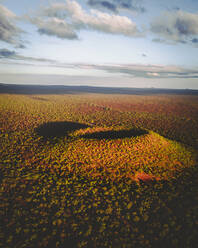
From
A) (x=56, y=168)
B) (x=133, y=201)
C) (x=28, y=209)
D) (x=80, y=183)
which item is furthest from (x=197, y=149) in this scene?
(x=28, y=209)

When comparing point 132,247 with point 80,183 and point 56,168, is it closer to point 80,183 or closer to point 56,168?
point 80,183

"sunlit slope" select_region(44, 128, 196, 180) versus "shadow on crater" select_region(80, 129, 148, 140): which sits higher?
"shadow on crater" select_region(80, 129, 148, 140)

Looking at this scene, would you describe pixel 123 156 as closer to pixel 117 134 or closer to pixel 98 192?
pixel 117 134

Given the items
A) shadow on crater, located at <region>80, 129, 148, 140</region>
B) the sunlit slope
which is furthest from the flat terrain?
shadow on crater, located at <region>80, 129, 148, 140</region>

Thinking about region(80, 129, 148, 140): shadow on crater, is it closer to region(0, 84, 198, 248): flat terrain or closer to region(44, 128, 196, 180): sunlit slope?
region(44, 128, 196, 180): sunlit slope

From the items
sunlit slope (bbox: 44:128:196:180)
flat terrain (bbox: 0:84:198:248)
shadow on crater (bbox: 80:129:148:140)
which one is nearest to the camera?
flat terrain (bbox: 0:84:198:248)

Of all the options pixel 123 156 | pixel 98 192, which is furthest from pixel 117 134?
pixel 98 192

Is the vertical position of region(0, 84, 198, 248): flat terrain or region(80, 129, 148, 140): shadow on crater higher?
region(80, 129, 148, 140): shadow on crater

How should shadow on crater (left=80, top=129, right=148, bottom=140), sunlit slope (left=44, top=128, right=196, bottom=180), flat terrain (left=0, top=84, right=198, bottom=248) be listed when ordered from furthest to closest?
1. shadow on crater (left=80, top=129, right=148, bottom=140)
2. sunlit slope (left=44, top=128, right=196, bottom=180)
3. flat terrain (left=0, top=84, right=198, bottom=248)

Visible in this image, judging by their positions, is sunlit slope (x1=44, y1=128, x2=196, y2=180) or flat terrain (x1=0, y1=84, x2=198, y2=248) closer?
flat terrain (x1=0, y1=84, x2=198, y2=248)
